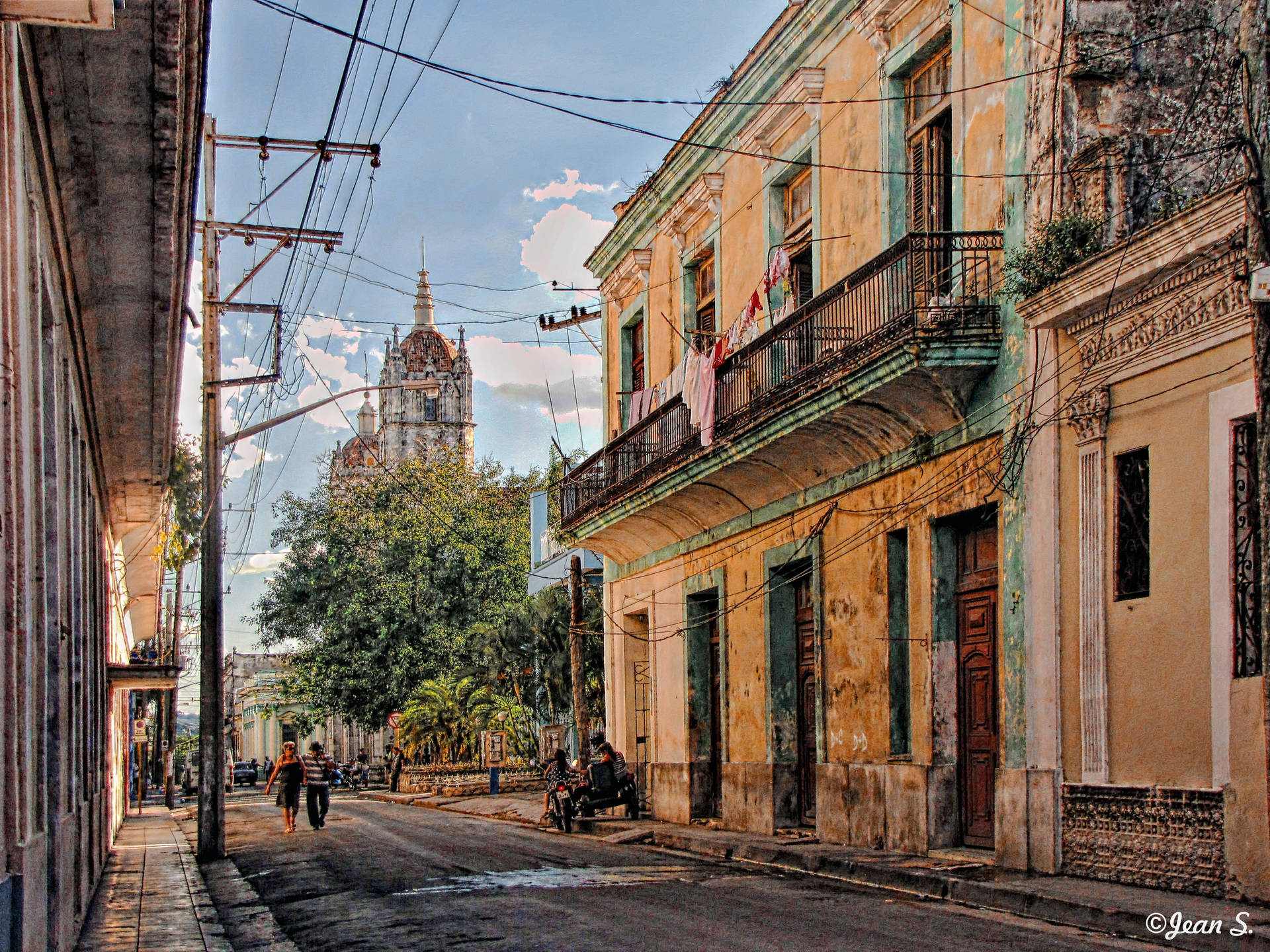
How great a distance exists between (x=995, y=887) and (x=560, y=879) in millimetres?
3763

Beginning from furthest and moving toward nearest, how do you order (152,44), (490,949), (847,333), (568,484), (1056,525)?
(568,484) < (847,333) < (1056,525) < (490,949) < (152,44)

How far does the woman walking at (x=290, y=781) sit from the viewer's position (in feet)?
70.9

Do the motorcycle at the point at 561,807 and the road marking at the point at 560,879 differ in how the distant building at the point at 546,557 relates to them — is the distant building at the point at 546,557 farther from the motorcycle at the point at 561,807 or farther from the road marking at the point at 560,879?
the road marking at the point at 560,879

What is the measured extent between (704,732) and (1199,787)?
1153 cm

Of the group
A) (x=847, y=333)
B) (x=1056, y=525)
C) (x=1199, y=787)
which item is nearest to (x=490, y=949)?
(x=1199, y=787)

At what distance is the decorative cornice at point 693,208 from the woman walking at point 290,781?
966cm

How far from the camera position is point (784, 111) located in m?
17.4

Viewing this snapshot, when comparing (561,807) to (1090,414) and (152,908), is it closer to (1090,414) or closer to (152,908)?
(152,908)

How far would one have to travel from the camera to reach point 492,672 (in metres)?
35.6

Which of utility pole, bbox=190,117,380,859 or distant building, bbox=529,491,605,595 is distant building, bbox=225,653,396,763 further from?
utility pole, bbox=190,117,380,859

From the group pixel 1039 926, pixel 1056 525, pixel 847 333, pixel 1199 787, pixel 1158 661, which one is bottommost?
pixel 1039 926

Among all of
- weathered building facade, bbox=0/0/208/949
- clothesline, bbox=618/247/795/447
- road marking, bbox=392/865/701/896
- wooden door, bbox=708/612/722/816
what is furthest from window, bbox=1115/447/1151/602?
wooden door, bbox=708/612/722/816

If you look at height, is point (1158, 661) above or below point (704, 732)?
above

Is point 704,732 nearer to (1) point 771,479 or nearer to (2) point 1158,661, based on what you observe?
(1) point 771,479
